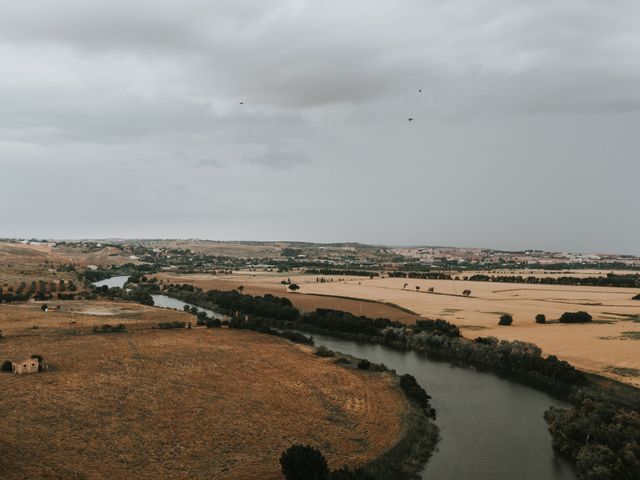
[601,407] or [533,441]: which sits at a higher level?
[601,407]

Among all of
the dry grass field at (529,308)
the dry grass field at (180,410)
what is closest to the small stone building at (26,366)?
the dry grass field at (180,410)

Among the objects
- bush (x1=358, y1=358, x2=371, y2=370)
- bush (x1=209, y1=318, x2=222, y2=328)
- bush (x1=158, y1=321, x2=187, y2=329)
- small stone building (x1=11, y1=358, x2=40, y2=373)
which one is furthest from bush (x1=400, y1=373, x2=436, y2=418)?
bush (x1=158, y1=321, x2=187, y2=329)

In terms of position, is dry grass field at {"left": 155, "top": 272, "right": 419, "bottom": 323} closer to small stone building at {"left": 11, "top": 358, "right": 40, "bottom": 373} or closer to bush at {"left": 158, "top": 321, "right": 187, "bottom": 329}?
bush at {"left": 158, "top": 321, "right": 187, "bottom": 329}

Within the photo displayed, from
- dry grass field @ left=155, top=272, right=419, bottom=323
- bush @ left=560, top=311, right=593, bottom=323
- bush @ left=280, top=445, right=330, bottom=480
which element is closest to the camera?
bush @ left=280, top=445, right=330, bottom=480

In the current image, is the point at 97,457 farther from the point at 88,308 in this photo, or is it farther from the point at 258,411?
the point at 88,308

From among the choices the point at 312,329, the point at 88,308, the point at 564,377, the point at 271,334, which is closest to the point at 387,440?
the point at 564,377

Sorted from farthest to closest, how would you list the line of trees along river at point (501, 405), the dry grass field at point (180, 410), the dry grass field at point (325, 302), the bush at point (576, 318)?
the dry grass field at point (325, 302) → the bush at point (576, 318) → the line of trees along river at point (501, 405) → the dry grass field at point (180, 410)

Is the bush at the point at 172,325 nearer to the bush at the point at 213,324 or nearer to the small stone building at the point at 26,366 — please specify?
the bush at the point at 213,324
